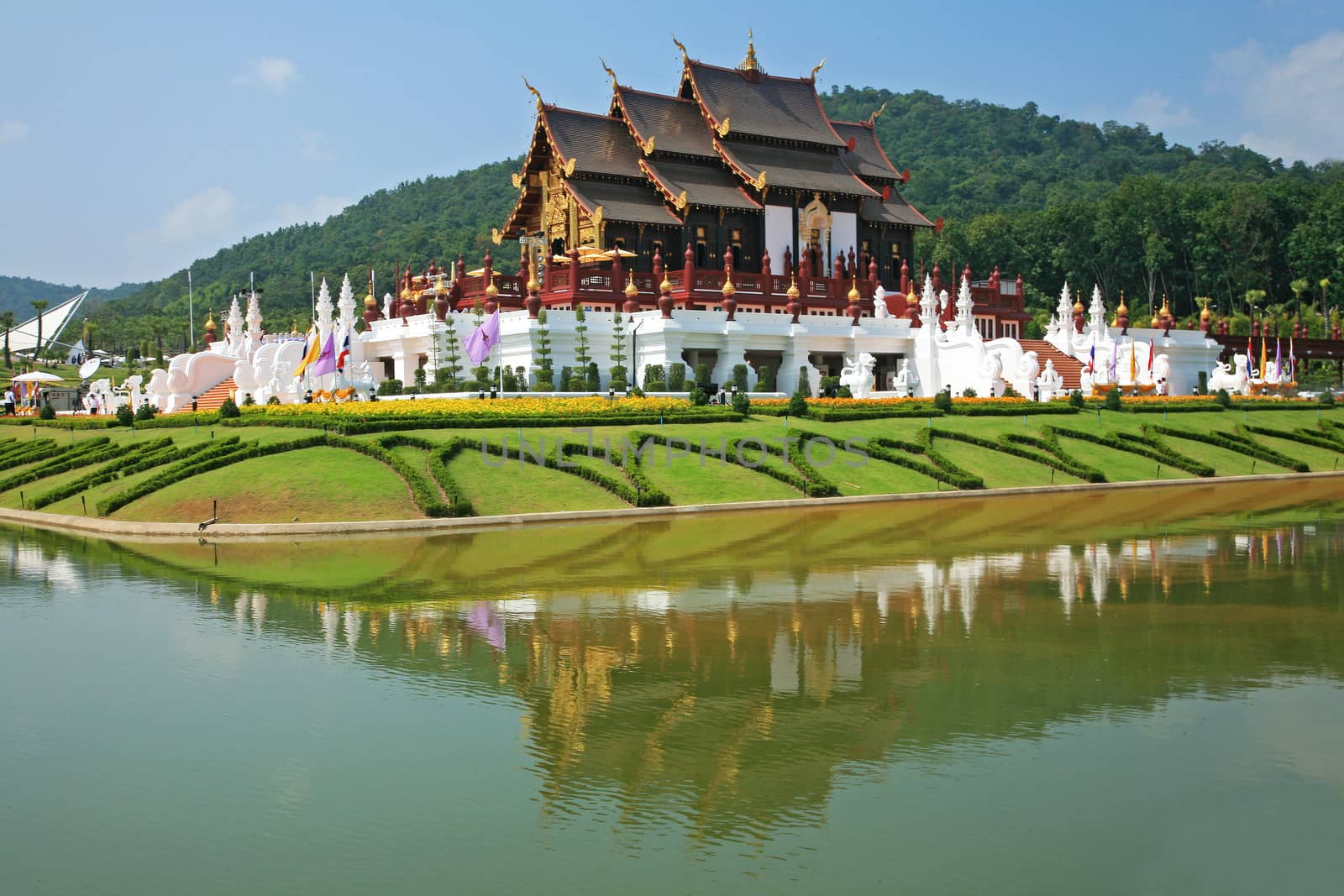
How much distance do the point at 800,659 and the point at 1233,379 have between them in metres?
48.8

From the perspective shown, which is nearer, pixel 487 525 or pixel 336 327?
pixel 487 525

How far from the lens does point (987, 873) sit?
940cm

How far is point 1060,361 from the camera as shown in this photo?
55.9 m

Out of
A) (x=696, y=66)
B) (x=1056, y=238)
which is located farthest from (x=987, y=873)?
(x=1056, y=238)

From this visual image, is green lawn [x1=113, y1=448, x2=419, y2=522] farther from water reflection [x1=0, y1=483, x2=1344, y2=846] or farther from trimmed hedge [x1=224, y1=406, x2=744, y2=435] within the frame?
water reflection [x1=0, y1=483, x2=1344, y2=846]

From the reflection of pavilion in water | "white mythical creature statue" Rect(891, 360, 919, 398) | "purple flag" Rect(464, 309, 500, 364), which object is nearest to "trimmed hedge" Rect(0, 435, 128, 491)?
"purple flag" Rect(464, 309, 500, 364)

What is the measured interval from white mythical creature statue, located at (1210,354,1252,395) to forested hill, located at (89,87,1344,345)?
1734 inches

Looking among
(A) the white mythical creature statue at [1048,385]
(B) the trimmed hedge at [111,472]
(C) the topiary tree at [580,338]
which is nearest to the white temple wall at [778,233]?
(A) the white mythical creature statue at [1048,385]

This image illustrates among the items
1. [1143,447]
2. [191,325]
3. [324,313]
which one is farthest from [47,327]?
[1143,447]

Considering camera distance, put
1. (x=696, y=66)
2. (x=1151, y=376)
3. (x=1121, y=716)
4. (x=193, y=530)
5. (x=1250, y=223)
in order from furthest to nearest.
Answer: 1. (x=1250, y=223)
2. (x=696, y=66)
3. (x=1151, y=376)
4. (x=193, y=530)
5. (x=1121, y=716)

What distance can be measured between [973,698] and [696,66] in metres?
52.2

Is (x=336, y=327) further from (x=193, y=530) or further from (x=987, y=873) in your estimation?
(x=987, y=873)

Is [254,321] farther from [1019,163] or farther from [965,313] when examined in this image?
[1019,163]

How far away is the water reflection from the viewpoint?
1205 centimetres
